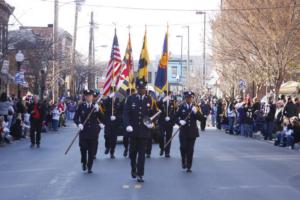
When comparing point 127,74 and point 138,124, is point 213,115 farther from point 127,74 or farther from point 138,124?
point 138,124

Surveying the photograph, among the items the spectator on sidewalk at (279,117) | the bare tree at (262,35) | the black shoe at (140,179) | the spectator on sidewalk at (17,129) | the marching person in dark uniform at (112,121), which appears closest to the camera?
the black shoe at (140,179)

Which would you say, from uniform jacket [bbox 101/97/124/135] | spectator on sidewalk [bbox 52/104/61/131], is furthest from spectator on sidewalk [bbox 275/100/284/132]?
spectator on sidewalk [bbox 52/104/61/131]

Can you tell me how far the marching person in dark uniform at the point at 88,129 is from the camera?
49.2 ft

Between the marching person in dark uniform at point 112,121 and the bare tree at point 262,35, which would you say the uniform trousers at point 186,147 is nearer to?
the marching person in dark uniform at point 112,121

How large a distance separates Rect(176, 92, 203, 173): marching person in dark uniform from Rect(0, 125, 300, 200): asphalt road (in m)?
0.41

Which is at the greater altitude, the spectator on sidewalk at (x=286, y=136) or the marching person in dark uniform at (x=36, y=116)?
the marching person in dark uniform at (x=36, y=116)

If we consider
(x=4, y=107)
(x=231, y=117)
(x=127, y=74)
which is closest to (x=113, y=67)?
(x=127, y=74)

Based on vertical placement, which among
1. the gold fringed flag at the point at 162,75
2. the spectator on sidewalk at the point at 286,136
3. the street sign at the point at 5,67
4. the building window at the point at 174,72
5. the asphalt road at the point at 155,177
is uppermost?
the building window at the point at 174,72

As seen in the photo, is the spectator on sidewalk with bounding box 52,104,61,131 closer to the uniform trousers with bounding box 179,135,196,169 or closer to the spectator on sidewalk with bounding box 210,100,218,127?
the spectator on sidewalk with bounding box 210,100,218,127

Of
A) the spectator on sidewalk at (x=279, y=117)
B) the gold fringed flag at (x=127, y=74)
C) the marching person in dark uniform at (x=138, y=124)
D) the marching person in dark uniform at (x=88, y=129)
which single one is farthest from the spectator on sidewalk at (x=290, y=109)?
the marching person in dark uniform at (x=138, y=124)

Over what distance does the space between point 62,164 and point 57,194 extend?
520 cm

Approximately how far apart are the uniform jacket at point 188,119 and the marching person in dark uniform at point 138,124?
5.18 feet

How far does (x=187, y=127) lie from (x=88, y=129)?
2.31 metres

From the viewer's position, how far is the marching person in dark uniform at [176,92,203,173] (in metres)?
15.4
